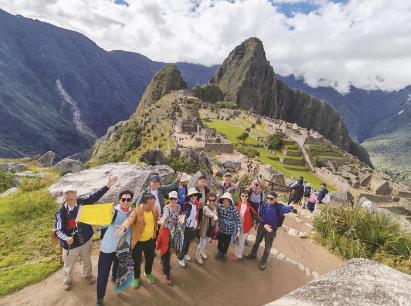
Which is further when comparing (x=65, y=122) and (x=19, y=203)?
(x=65, y=122)

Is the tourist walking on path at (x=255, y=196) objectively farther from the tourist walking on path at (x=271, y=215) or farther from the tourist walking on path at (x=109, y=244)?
the tourist walking on path at (x=109, y=244)

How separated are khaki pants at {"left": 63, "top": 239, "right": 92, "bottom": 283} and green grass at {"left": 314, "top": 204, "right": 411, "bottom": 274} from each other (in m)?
6.62

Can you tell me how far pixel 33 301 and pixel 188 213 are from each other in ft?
10.5

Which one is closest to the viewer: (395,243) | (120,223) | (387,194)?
(120,223)

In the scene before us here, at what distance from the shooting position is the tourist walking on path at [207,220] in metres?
6.79

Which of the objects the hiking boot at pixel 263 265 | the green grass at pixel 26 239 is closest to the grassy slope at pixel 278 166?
the green grass at pixel 26 239

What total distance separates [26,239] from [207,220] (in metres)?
4.86

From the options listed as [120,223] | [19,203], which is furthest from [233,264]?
[19,203]

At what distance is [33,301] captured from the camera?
18.4 ft

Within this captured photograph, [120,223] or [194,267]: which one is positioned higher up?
[120,223]

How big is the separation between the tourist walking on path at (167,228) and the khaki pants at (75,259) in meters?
1.36

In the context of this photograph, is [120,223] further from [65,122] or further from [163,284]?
[65,122]

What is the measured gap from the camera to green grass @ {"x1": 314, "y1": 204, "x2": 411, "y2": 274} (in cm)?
826

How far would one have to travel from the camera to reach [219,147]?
41.7 meters
